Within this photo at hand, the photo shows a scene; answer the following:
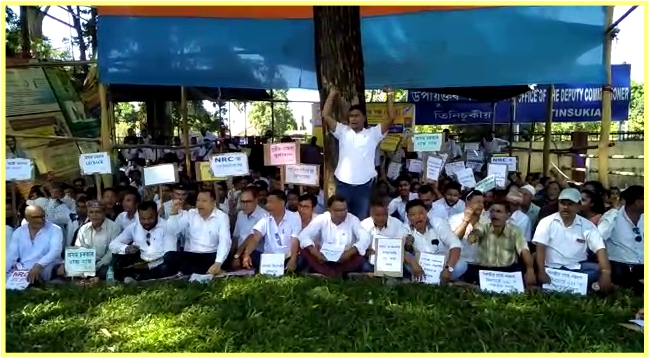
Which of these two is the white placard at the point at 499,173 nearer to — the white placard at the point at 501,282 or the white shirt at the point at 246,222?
the white placard at the point at 501,282

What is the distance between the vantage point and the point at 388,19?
28.3 feet

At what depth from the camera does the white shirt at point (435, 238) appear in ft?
19.7

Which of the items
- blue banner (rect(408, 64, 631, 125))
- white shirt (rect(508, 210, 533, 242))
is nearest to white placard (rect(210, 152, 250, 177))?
white shirt (rect(508, 210, 533, 242))

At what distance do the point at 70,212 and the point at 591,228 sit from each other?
5.78 meters

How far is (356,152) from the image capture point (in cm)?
680

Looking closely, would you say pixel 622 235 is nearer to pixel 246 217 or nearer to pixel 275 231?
pixel 275 231

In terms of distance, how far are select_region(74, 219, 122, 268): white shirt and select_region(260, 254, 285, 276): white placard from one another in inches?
62.1

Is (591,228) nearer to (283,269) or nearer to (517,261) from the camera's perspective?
(517,261)

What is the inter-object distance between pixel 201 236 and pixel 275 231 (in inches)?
28.5

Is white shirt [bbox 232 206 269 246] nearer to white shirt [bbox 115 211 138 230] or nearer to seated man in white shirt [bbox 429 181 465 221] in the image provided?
white shirt [bbox 115 211 138 230]

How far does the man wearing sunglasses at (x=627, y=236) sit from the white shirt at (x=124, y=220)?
4.49 m

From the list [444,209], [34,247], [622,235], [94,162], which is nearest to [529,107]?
[444,209]

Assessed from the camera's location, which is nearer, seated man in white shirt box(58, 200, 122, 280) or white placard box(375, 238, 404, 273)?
white placard box(375, 238, 404, 273)

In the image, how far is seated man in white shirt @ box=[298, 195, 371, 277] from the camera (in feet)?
20.1
